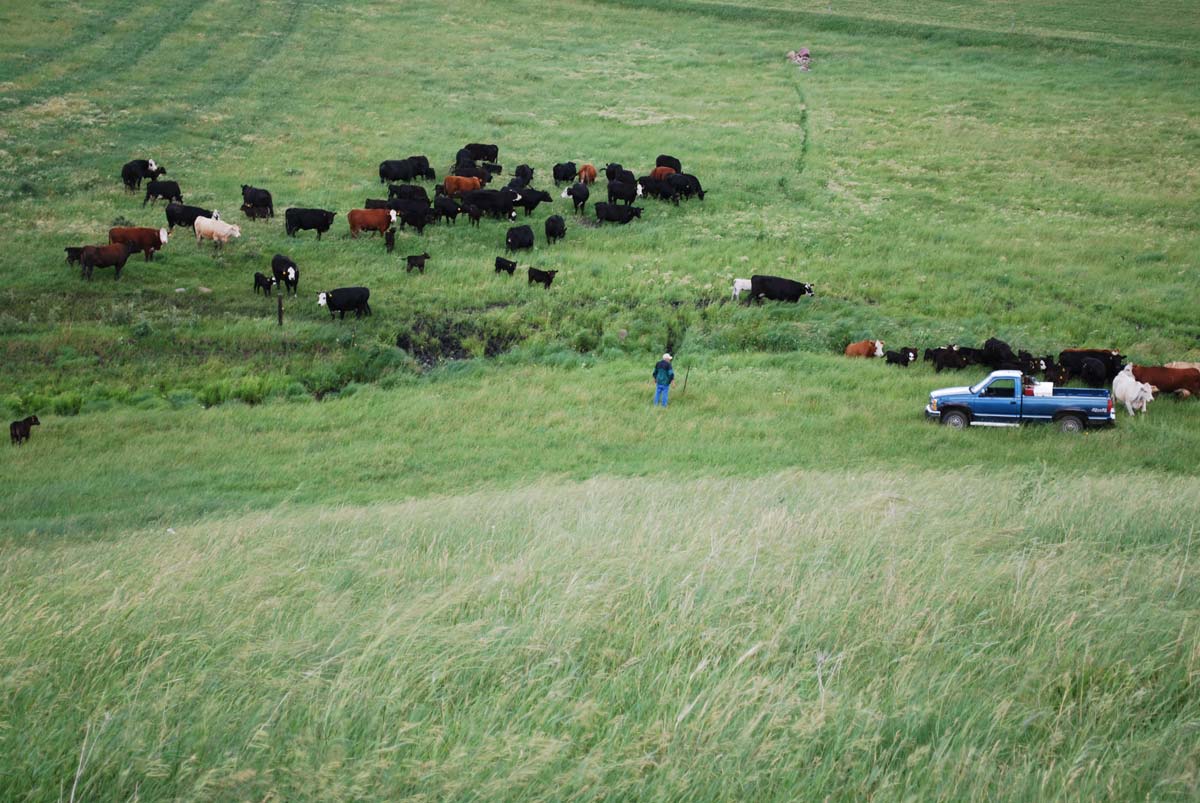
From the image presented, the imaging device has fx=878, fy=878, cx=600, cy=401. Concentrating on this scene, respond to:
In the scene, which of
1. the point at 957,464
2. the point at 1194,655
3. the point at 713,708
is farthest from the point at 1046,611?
the point at 957,464

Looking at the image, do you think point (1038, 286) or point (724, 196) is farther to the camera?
point (724, 196)

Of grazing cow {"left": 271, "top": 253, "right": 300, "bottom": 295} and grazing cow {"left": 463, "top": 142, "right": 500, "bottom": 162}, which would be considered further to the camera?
grazing cow {"left": 463, "top": 142, "right": 500, "bottom": 162}

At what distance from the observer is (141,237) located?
26.4m

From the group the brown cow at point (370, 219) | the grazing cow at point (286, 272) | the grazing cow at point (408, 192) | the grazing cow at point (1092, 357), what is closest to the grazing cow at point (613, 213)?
the grazing cow at point (408, 192)

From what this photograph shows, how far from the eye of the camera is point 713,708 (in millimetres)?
3691

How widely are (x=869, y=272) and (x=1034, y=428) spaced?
11.8m

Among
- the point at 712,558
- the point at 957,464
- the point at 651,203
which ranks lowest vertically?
the point at 957,464

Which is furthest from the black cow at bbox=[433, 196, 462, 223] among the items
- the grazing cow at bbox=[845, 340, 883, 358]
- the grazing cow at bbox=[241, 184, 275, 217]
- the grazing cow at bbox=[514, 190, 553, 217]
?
the grazing cow at bbox=[845, 340, 883, 358]

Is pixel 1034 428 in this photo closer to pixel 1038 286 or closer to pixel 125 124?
pixel 1038 286

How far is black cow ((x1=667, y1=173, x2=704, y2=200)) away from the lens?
36.0 metres

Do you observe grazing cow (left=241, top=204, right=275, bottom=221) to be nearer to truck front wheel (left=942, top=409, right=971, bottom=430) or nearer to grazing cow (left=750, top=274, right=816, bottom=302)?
grazing cow (left=750, top=274, right=816, bottom=302)

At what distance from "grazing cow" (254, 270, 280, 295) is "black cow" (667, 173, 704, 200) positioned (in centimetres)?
1724

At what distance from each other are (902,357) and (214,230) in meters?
21.3

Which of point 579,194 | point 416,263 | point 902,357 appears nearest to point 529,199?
point 579,194
